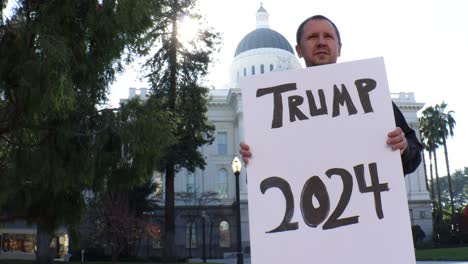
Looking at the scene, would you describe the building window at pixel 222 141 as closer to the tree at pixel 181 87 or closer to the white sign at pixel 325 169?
the tree at pixel 181 87

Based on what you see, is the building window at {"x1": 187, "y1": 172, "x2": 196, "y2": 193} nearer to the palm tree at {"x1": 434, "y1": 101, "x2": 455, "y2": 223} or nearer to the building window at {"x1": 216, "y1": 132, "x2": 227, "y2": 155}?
the building window at {"x1": 216, "y1": 132, "x2": 227, "y2": 155}

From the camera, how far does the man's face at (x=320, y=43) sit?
2.39m

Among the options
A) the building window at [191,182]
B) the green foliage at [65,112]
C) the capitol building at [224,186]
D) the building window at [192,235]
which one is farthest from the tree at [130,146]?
the building window at [191,182]

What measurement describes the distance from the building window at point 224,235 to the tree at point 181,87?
18.2 metres

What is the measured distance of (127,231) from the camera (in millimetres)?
28594

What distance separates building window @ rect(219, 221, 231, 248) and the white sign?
44973mm

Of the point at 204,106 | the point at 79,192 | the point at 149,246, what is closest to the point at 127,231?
the point at 204,106

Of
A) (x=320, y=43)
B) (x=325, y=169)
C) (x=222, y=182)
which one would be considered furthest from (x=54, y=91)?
(x=222, y=182)

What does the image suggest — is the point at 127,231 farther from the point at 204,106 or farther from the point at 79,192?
the point at 79,192

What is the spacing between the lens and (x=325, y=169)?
2041 millimetres

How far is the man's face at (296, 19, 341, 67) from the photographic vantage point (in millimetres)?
2395

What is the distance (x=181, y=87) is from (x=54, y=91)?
2093cm

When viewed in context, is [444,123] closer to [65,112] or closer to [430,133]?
[430,133]

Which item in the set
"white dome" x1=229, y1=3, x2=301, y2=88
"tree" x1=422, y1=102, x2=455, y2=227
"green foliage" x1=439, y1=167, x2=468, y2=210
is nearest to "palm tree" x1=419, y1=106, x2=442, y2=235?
"tree" x1=422, y1=102, x2=455, y2=227
